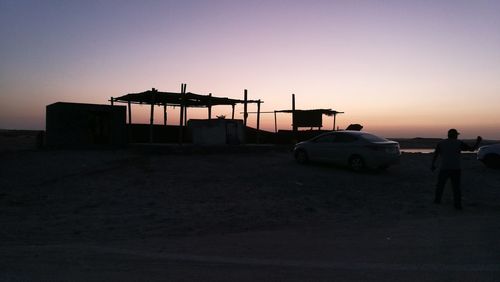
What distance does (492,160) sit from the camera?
60.5 ft

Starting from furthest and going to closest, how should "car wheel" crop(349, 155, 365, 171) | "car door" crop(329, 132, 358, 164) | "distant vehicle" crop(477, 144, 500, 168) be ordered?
"distant vehicle" crop(477, 144, 500, 168) → "car door" crop(329, 132, 358, 164) → "car wheel" crop(349, 155, 365, 171)

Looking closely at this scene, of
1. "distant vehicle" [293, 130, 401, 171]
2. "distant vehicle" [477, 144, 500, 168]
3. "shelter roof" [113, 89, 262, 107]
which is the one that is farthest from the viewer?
"shelter roof" [113, 89, 262, 107]

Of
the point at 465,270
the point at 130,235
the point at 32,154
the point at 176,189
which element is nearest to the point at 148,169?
the point at 176,189

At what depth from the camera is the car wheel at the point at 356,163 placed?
16609 millimetres

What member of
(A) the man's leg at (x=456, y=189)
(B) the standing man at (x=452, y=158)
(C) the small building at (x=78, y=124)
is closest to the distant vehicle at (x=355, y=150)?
(B) the standing man at (x=452, y=158)

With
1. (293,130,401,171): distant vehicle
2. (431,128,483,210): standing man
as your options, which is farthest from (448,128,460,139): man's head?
(293,130,401,171): distant vehicle

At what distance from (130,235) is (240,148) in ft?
51.3

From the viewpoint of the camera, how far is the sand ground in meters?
5.69

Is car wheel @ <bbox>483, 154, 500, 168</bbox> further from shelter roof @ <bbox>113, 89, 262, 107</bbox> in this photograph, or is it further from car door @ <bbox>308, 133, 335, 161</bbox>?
shelter roof @ <bbox>113, 89, 262, 107</bbox>

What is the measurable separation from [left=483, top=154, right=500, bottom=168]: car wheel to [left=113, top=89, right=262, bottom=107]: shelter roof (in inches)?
470

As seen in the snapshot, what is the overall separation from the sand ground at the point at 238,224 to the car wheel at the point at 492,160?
1737mm

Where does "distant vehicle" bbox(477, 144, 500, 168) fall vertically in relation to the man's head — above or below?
below

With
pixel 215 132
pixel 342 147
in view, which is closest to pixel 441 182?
pixel 342 147

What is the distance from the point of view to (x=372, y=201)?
11.5 metres
